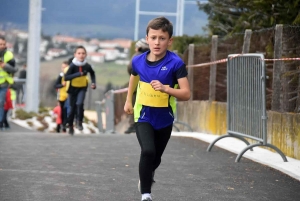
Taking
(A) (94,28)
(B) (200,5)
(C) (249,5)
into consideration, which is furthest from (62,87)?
(A) (94,28)

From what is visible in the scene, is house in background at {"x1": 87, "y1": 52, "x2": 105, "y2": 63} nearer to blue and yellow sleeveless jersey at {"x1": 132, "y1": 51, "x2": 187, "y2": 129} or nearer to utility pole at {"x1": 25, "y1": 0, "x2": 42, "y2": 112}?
utility pole at {"x1": 25, "y1": 0, "x2": 42, "y2": 112}

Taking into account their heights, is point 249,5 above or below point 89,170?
above

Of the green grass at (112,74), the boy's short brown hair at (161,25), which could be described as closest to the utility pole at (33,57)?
the green grass at (112,74)

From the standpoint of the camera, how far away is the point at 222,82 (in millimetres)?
17297

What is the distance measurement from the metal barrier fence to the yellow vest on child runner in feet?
11.3

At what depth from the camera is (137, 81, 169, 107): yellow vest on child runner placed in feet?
25.5

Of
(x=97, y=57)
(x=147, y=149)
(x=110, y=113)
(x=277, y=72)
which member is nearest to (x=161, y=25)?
(x=147, y=149)

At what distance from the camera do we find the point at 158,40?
7660 millimetres

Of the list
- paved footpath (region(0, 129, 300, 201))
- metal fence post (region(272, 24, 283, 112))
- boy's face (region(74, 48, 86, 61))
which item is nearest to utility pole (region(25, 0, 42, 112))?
boy's face (region(74, 48, 86, 61))

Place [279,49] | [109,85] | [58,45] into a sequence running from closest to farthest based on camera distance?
1. [279,49]
2. [109,85]
3. [58,45]

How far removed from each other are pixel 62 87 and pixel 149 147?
1336 cm

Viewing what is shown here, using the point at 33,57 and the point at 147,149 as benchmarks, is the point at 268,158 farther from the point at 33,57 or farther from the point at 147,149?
the point at 33,57

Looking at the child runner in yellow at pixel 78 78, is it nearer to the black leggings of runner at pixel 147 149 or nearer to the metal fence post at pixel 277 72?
the metal fence post at pixel 277 72

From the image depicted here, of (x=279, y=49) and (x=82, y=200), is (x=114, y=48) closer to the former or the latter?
(x=279, y=49)
